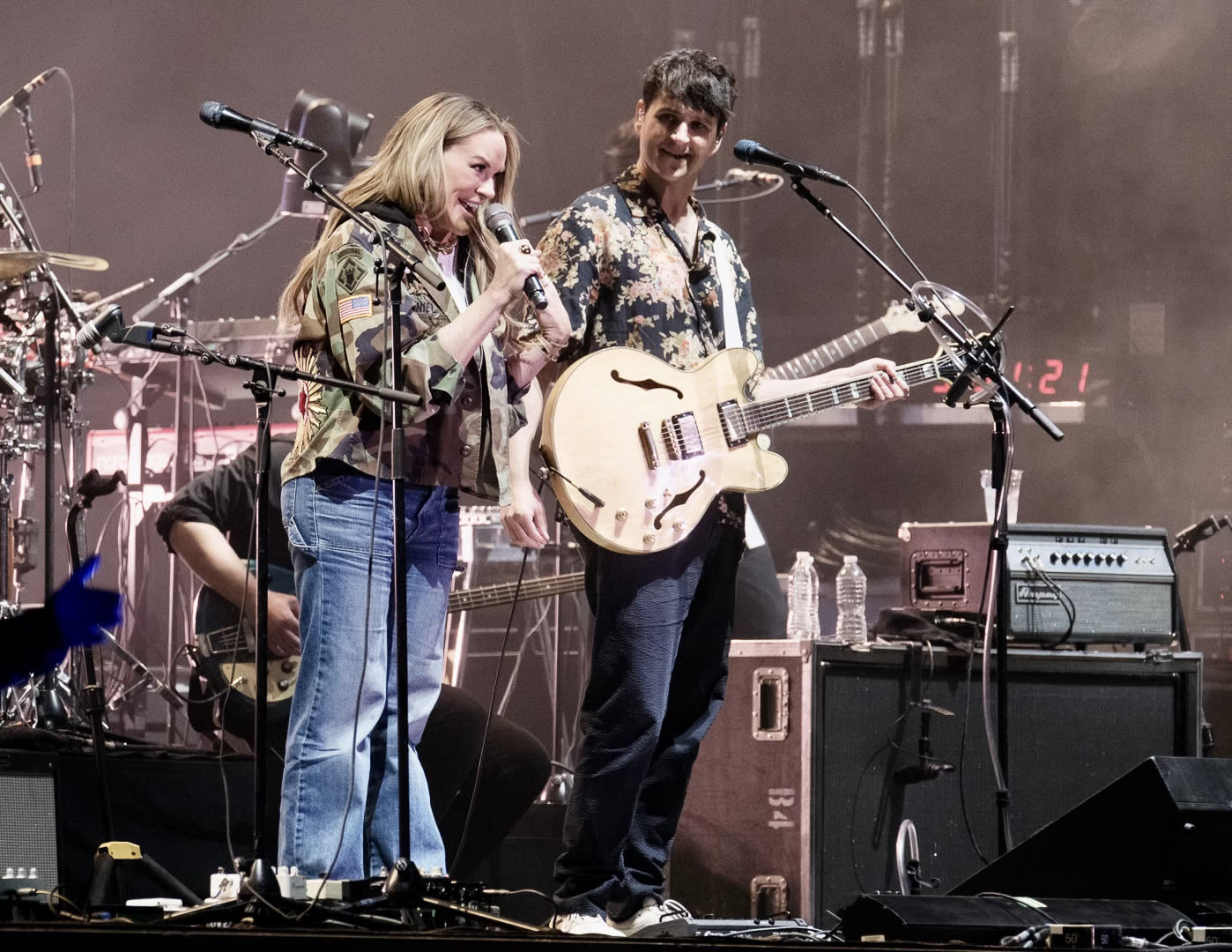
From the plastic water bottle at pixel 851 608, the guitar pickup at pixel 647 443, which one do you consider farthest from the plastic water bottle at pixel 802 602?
the guitar pickup at pixel 647 443

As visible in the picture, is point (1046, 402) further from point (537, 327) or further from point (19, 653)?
point (19, 653)

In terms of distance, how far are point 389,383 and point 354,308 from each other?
0.65ft

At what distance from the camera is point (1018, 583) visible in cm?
438

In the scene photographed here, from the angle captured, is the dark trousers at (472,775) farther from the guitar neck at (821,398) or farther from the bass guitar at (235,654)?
the guitar neck at (821,398)

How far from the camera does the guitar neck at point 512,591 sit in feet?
16.4

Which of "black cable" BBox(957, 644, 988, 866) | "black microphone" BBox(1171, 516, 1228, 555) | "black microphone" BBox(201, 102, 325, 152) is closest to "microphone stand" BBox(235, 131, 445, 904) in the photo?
"black microphone" BBox(201, 102, 325, 152)

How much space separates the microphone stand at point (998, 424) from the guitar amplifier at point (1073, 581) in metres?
0.52

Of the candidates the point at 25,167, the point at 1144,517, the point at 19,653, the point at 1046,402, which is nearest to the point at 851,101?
the point at 1046,402

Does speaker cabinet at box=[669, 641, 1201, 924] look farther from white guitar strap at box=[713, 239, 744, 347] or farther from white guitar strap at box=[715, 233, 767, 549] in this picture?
white guitar strap at box=[713, 239, 744, 347]

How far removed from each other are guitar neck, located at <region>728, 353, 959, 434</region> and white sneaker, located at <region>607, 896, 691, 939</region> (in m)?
1.17

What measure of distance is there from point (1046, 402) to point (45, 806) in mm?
5537

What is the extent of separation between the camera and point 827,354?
5465 mm

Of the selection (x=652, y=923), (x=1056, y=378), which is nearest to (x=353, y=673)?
(x=652, y=923)

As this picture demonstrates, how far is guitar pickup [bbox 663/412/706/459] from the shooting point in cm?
356
